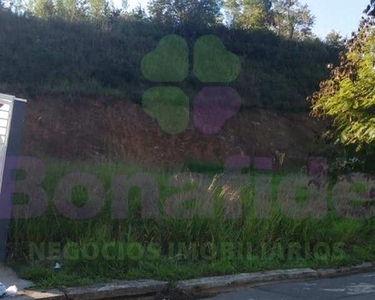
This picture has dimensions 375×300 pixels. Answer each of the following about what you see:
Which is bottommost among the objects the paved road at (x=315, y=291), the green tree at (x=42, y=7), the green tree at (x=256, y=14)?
the paved road at (x=315, y=291)

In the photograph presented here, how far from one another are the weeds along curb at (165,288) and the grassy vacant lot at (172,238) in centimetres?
20

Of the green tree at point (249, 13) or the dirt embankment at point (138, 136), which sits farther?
the green tree at point (249, 13)

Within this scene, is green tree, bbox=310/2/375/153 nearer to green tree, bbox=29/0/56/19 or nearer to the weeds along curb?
the weeds along curb

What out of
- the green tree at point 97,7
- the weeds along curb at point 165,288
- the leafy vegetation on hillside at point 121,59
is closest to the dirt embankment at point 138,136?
the leafy vegetation on hillside at point 121,59

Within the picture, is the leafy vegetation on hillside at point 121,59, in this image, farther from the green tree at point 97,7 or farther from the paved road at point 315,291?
the paved road at point 315,291

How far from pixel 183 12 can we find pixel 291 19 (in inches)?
429

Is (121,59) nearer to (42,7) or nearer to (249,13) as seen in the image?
(42,7)

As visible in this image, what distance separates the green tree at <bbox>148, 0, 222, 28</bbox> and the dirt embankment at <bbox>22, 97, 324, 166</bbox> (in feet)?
28.9

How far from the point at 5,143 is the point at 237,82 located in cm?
2180

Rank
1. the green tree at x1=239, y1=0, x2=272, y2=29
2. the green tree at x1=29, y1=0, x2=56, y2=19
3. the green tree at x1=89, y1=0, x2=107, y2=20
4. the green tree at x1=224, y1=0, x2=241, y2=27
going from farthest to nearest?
the green tree at x1=224, y1=0, x2=241, y2=27
the green tree at x1=239, y1=0, x2=272, y2=29
the green tree at x1=89, y1=0, x2=107, y2=20
the green tree at x1=29, y1=0, x2=56, y2=19

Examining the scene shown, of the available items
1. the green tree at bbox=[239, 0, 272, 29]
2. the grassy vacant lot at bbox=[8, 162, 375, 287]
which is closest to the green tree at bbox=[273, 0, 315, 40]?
the green tree at bbox=[239, 0, 272, 29]

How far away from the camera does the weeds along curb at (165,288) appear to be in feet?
21.9

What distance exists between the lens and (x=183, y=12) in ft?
120

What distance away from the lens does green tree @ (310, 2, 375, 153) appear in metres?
7.90
